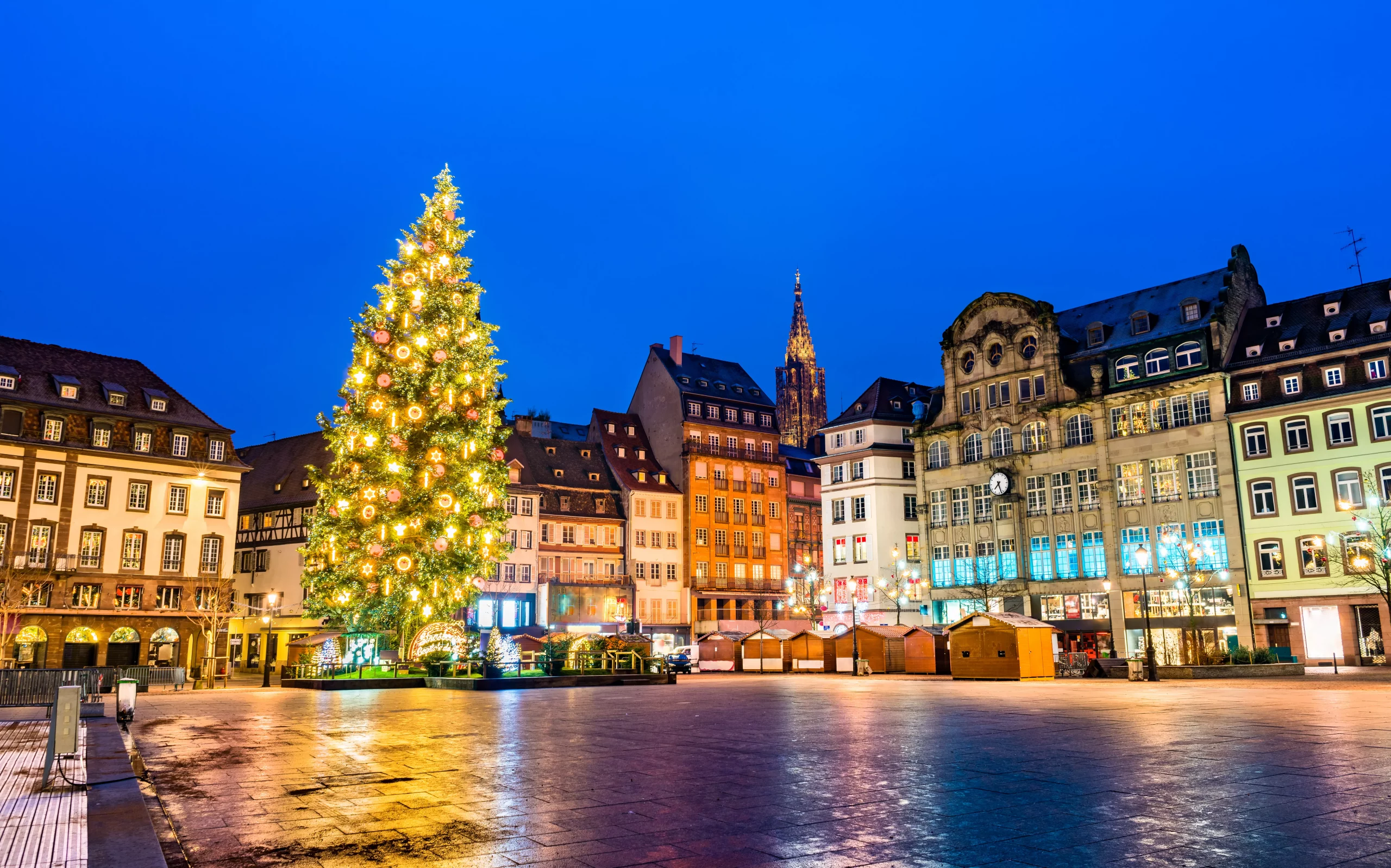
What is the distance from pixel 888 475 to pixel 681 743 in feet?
194

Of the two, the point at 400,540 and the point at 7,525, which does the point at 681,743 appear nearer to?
the point at 400,540

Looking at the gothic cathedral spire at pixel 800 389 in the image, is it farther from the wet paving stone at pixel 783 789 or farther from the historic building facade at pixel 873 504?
the wet paving stone at pixel 783 789

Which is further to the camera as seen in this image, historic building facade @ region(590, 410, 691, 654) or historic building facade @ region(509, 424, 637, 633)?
historic building facade @ region(590, 410, 691, 654)

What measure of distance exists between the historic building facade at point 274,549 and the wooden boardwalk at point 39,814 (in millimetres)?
53099

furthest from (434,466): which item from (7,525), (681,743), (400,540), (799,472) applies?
Answer: (799,472)

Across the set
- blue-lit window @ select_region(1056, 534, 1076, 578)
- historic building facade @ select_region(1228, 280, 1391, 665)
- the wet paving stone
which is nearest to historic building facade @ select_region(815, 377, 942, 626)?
blue-lit window @ select_region(1056, 534, 1076, 578)

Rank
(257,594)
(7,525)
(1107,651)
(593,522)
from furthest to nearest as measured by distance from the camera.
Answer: (593,522)
(257,594)
(1107,651)
(7,525)

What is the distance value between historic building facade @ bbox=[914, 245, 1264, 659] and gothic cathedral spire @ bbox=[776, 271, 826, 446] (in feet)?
338

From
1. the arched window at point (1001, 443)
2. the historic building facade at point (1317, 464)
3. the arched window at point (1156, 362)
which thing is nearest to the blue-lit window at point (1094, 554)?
the arched window at point (1001, 443)

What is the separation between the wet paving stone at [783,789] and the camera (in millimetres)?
7016

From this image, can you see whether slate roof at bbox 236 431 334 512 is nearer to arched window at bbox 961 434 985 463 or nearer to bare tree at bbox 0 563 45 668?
bare tree at bbox 0 563 45 668

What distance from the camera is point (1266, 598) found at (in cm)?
5106

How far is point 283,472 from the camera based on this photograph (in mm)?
71188

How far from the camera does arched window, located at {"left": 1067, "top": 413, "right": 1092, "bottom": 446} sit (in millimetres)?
59938
